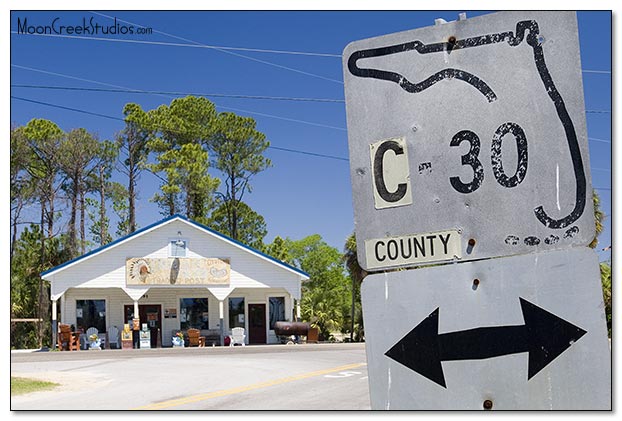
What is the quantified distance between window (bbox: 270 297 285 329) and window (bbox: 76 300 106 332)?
732 centimetres

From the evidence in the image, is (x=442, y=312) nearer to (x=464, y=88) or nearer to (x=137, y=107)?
(x=464, y=88)

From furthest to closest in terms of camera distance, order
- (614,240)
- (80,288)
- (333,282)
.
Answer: (333,282), (80,288), (614,240)

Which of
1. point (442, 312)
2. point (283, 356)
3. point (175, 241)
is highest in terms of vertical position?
point (175, 241)

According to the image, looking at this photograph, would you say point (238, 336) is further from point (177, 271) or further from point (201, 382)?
point (201, 382)

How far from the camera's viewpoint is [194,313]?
112 ft

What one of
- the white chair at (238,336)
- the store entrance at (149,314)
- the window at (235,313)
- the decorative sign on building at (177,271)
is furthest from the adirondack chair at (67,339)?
the window at (235,313)

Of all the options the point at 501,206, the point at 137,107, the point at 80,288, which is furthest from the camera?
the point at 137,107

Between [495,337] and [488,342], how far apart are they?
24 mm

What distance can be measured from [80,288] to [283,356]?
12.5 meters

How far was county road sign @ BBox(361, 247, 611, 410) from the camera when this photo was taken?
1945mm

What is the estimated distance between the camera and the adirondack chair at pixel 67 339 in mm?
29672

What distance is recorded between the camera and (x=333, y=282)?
181 feet

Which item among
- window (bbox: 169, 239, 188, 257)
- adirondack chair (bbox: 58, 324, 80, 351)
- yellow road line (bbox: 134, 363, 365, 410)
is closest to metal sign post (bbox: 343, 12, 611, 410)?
yellow road line (bbox: 134, 363, 365, 410)

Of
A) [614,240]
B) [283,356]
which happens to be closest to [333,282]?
[283,356]
